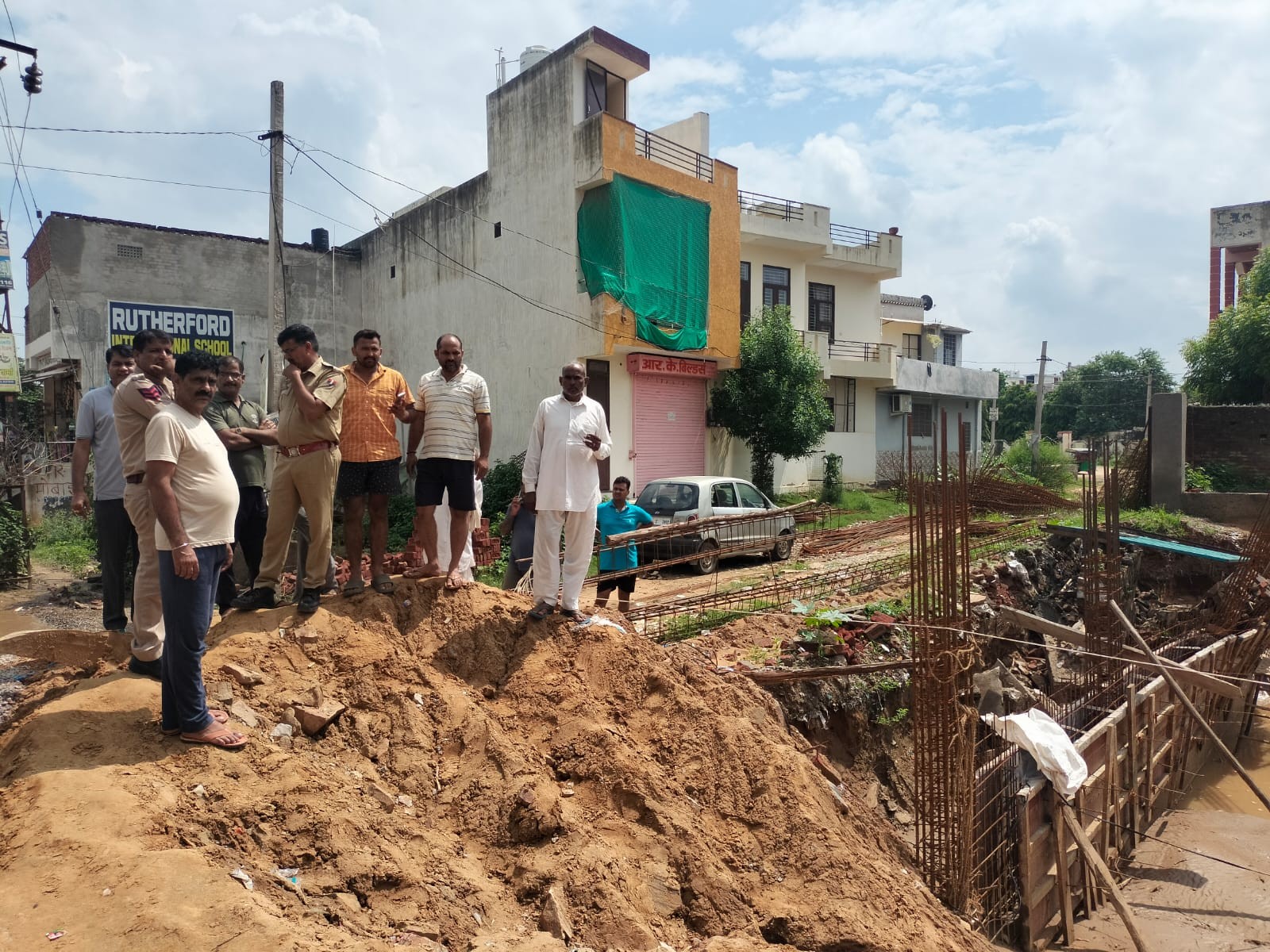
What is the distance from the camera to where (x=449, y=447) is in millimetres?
5332

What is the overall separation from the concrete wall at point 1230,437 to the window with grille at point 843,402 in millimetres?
8335

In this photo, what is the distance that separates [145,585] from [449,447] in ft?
6.15

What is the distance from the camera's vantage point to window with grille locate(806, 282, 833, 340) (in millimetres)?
24344

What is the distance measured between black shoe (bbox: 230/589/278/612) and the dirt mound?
112mm

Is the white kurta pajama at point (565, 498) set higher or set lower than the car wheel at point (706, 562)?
higher

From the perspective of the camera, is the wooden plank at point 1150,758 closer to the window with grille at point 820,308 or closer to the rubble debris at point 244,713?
the rubble debris at point 244,713

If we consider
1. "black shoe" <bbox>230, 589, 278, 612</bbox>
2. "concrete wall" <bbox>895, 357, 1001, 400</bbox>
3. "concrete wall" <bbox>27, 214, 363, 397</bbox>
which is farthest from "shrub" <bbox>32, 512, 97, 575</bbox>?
"concrete wall" <bbox>895, 357, 1001, 400</bbox>

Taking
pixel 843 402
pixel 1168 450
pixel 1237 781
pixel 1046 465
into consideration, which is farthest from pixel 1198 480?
pixel 1237 781

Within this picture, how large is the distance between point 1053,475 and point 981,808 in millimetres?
21482

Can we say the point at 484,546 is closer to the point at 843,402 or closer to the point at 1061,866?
the point at 1061,866

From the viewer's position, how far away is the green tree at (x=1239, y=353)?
22.6m

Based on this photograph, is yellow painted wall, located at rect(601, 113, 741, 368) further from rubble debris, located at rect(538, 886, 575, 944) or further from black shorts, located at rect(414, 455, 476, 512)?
rubble debris, located at rect(538, 886, 575, 944)

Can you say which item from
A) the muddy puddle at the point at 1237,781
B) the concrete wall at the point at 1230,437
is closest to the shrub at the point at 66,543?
the muddy puddle at the point at 1237,781

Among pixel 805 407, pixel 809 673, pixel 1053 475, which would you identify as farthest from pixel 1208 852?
pixel 1053 475
